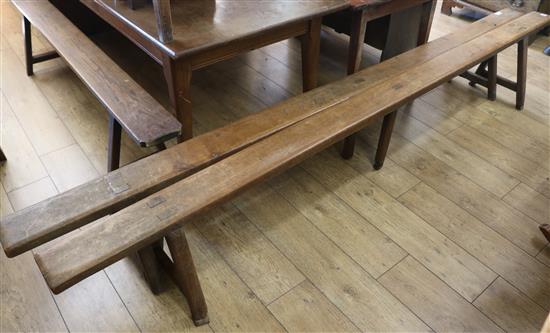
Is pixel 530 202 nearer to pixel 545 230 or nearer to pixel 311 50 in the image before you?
pixel 545 230

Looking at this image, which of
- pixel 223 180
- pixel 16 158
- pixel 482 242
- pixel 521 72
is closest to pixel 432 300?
pixel 482 242

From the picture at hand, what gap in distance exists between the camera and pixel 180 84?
1.37 meters

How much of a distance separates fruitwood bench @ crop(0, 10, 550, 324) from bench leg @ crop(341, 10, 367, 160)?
144mm

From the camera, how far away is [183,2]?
1.61 metres

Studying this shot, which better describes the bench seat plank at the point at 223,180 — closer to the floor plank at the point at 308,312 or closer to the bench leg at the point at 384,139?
the bench leg at the point at 384,139

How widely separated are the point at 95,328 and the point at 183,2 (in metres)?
1.24

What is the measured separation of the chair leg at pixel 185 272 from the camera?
3.39ft

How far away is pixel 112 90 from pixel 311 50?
803 millimetres

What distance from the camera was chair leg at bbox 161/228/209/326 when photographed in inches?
40.7

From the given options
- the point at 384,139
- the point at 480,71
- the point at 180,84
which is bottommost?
the point at 384,139

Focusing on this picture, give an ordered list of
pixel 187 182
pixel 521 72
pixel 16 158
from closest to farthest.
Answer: pixel 187 182 → pixel 16 158 → pixel 521 72

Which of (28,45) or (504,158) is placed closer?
(504,158)

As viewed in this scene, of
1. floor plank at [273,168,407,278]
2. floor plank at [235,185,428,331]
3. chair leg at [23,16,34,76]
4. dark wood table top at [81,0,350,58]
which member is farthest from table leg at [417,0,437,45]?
chair leg at [23,16,34,76]

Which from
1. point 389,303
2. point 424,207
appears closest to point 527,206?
point 424,207
